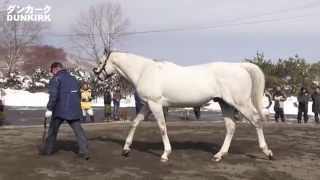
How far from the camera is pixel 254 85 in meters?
12.4

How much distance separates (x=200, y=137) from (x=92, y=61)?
186 feet

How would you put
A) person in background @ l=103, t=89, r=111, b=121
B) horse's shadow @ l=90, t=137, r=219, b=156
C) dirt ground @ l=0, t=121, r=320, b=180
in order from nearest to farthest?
1. dirt ground @ l=0, t=121, r=320, b=180
2. horse's shadow @ l=90, t=137, r=219, b=156
3. person in background @ l=103, t=89, r=111, b=121

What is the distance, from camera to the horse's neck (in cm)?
1243

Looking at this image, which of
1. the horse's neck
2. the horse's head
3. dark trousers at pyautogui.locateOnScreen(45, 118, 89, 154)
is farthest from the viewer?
the horse's head

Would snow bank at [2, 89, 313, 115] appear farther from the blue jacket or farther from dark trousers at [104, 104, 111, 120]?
the blue jacket

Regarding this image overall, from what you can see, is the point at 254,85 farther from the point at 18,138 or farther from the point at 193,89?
the point at 18,138

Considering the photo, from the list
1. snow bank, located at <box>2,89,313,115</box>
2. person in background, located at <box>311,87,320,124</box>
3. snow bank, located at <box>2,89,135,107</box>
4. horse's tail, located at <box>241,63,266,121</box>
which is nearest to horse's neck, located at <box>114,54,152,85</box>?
horse's tail, located at <box>241,63,266,121</box>

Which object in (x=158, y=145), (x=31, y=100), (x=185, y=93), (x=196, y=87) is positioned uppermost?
(x=196, y=87)

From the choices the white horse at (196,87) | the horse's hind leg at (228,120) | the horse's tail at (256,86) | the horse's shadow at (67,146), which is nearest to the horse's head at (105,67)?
the white horse at (196,87)

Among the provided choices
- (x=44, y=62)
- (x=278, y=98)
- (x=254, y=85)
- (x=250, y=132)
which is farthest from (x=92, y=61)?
(x=254, y=85)

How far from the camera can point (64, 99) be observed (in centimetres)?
1177

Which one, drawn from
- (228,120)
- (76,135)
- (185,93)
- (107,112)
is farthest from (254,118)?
(107,112)

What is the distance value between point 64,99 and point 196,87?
2.41 metres

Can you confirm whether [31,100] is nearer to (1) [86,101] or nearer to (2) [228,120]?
(1) [86,101]
